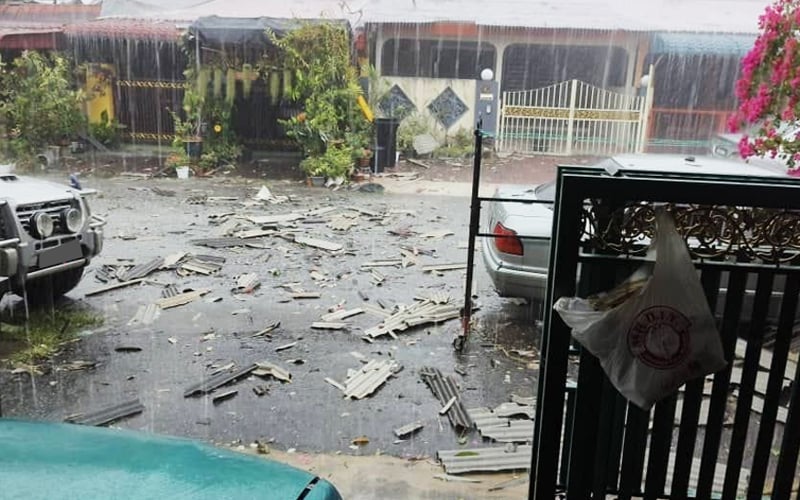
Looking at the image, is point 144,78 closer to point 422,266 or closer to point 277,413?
point 422,266

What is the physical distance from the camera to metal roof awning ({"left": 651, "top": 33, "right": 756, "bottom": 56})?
13766 millimetres

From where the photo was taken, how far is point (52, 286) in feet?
19.2

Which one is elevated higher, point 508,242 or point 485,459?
point 508,242

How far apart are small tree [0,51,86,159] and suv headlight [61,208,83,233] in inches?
382

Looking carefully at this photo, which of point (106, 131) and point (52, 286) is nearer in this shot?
point (52, 286)

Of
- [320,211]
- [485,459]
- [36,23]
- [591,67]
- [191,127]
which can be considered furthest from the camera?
[591,67]

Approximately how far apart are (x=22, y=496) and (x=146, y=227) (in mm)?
7887

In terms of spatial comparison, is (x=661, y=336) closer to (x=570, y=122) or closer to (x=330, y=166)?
(x=330, y=166)

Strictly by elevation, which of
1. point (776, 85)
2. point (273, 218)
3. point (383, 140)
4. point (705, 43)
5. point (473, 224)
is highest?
point (705, 43)

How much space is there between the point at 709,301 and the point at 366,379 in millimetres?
3142

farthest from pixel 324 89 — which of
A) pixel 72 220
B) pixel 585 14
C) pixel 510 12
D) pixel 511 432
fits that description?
pixel 511 432

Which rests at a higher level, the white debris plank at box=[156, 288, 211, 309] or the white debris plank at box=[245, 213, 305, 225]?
the white debris plank at box=[245, 213, 305, 225]

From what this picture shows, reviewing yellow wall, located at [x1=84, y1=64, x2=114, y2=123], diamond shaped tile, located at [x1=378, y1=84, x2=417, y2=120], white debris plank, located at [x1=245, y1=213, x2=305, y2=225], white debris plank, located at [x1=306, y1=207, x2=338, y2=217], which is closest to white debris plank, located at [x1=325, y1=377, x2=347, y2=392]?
white debris plank, located at [x1=245, y1=213, x2=305, y2=225]

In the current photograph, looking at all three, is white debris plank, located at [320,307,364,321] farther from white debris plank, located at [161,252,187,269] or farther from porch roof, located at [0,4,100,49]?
porch roof, located at [0,4,100,49]
